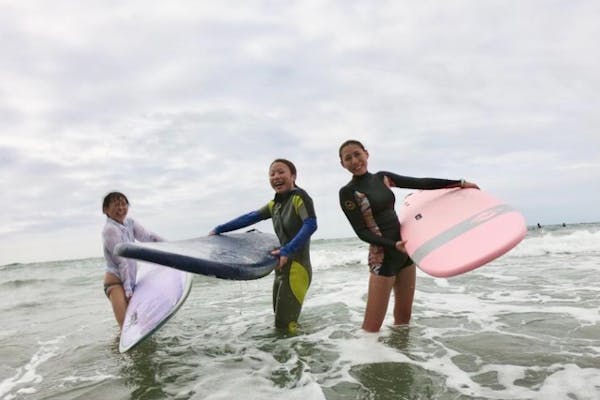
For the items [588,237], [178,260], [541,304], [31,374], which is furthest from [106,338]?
[588,237]

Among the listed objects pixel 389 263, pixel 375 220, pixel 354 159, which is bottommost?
pixel 389 263

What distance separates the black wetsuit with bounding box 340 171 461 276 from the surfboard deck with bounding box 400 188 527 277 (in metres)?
0.17

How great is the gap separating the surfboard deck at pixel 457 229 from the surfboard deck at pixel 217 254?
1292mm

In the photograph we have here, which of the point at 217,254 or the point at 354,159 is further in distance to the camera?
the point at 354,159

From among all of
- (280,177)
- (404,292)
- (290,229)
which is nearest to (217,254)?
(290,229)

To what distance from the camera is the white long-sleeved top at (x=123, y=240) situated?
174 inches

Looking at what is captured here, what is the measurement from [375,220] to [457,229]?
2.30 feet

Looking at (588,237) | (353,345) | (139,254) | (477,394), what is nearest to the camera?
(477,394)

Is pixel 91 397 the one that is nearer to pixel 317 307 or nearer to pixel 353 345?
pixel 353 345

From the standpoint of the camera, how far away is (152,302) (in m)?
4.33

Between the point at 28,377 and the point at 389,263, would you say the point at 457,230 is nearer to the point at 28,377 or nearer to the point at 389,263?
the point at 389,263

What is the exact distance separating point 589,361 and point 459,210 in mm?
1496

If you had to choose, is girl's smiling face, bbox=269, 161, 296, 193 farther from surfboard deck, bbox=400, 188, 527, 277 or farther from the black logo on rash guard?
surfboard deck, bbox=400, 188, 527, 277

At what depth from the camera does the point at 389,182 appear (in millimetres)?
3949
